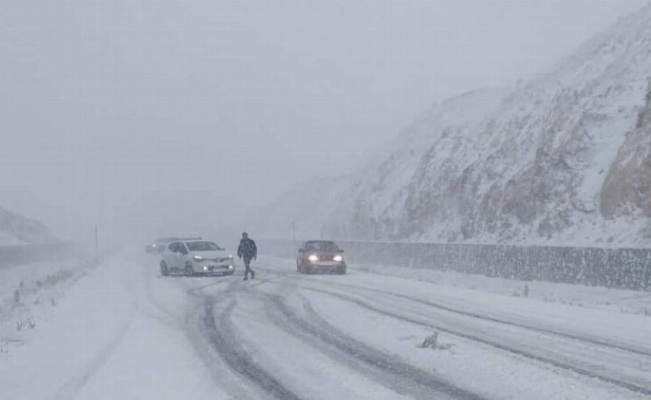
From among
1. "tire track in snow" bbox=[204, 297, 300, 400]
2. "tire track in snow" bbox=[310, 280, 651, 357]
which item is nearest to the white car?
"tire track in snow" bbox=[310, 280, 651, 357]

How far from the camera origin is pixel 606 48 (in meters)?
40.0

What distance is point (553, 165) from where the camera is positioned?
108 feet

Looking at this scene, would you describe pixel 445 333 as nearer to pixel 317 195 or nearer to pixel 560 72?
pixel 560 72

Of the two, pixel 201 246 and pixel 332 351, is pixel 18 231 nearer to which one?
pixel 201 246

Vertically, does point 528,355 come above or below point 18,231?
above

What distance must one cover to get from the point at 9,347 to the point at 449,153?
38174mm

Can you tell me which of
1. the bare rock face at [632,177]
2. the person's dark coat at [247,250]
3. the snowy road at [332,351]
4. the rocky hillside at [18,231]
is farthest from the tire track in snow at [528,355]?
the rocky hillside at [18,231]

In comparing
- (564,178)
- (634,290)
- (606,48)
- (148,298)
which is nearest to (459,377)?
(634,290)

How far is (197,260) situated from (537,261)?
1372cm

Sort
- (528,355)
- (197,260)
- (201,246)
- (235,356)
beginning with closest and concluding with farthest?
(528,355) < (235,356) < (197,260) < (201,246)

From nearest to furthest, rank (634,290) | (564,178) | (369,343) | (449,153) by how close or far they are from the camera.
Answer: (369,343)
(634,290)
(564,178)
(449,153)

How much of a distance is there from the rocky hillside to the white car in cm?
4389

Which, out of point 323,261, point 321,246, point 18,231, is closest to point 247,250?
point 323,261

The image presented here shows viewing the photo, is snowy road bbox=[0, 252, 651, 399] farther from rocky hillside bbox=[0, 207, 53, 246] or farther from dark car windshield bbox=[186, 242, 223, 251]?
rocky hillside bbox=[0, 207, 53, 246]
